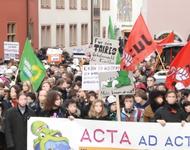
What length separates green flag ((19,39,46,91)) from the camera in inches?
632

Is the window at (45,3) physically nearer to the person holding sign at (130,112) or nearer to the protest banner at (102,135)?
the person holding sign at (130,112)

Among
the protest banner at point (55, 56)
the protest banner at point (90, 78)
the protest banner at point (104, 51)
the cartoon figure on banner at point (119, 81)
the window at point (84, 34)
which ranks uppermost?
the protest banner at point (104, 51)

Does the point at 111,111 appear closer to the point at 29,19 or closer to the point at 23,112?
the point at 23,112

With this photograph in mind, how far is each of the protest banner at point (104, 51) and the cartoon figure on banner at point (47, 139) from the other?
386 centimetres

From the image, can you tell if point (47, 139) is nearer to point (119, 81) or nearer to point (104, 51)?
point (119, 81)

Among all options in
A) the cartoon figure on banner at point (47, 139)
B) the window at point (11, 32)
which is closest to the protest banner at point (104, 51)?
the cartoon figure on banner at point (47, 139)

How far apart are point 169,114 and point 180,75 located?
14.4 feet

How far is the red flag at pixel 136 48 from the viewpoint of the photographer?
14312 millimetres

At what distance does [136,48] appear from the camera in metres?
14.4

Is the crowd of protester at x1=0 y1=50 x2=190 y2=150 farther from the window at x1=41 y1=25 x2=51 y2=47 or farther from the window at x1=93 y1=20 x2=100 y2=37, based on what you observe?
the window at x1=93 y1=20 x2=100 y2=37

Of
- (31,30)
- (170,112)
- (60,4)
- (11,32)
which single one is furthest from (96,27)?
(170,112)

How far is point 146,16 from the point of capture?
1567 inches

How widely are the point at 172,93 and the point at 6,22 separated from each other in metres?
30.8

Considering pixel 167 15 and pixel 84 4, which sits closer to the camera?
pixel 167 15
